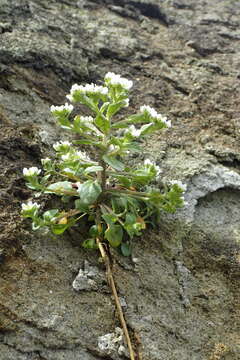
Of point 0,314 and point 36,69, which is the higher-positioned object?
point 36,69

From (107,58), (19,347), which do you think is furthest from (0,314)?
(107,58)

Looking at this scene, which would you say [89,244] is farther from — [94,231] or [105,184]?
[105,184]

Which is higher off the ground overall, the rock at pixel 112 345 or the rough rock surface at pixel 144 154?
the rough rock surface at pixel 144 154

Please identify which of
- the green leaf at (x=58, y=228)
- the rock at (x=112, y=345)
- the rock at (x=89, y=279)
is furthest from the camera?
the green leaf at (x=58, y=228)

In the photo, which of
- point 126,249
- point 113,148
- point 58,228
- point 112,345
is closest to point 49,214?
point 58,228

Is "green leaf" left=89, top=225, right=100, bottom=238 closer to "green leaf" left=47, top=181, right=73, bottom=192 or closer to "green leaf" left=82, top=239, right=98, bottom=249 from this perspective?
A: "green leaf" left=82, top=239, right=98, bottom=249

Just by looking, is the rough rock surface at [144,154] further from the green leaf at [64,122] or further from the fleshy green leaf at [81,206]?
the green leaf at [64,122]

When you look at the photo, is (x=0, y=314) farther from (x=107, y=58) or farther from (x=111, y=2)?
(x=111, y=2)

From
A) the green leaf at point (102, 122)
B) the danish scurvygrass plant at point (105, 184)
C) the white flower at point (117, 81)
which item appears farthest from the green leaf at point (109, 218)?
the white flower at point (117, 81)

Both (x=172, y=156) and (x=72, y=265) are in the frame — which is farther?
(x=172, y=156)
